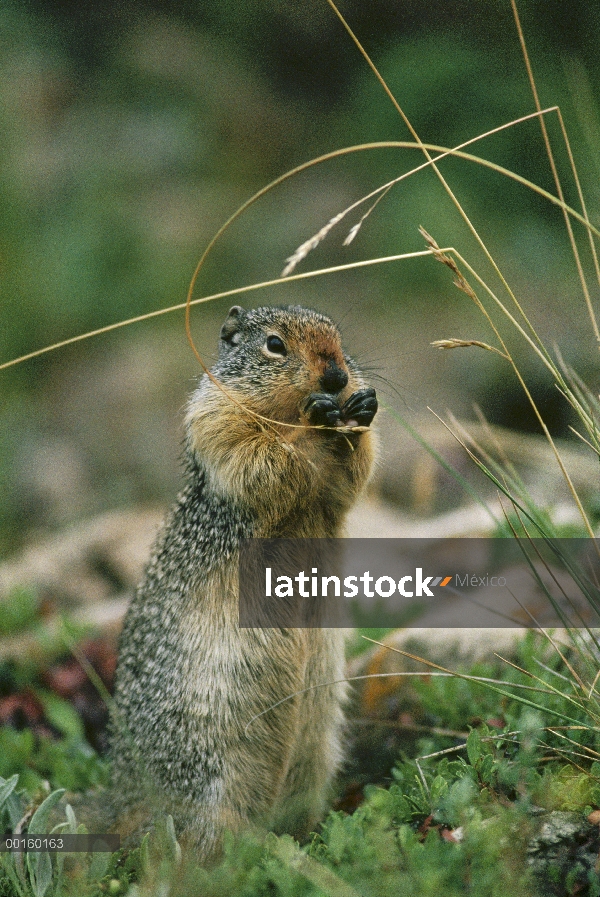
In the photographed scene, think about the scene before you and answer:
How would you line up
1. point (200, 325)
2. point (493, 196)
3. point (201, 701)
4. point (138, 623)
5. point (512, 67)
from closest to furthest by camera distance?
point (201, 701)
point (138, 623)
point (512, 67)
point (493, 196)
point (200, 325)

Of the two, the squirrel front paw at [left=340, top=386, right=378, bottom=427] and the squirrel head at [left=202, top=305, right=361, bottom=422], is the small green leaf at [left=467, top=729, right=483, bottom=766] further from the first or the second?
the squirrel head at [left=202, top=305, right=361, bottom=422]

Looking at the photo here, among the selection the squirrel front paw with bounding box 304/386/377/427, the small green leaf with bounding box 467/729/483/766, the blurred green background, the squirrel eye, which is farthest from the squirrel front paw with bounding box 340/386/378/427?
the blurred green background

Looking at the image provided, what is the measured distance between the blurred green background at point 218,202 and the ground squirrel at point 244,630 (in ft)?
7.95

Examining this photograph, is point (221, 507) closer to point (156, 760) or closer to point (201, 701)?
point (201, 701)

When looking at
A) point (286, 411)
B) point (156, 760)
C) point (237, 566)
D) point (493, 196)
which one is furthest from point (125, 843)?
point (493, 196)

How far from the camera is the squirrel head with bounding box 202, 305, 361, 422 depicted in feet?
8.77

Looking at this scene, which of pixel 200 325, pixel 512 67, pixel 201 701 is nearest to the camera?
pixel 201 701

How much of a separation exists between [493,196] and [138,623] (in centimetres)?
425

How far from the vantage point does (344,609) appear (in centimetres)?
300

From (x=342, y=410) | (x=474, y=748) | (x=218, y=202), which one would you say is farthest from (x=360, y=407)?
(x=218, y=202)

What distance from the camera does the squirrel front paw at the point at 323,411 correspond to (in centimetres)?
258

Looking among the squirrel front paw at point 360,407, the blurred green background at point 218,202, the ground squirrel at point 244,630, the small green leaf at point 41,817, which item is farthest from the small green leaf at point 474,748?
the blurred green background at point 218,202

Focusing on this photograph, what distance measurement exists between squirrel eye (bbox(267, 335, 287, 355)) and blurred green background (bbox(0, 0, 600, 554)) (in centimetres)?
240

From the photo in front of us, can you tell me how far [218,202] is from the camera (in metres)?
6.81
